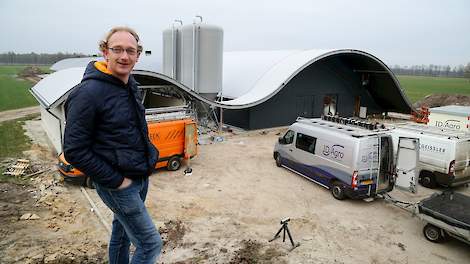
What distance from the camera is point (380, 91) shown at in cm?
2617

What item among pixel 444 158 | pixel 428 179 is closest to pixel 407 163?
pixel 444 158

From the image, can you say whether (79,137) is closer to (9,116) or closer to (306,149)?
(306,149)

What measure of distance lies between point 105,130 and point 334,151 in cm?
855

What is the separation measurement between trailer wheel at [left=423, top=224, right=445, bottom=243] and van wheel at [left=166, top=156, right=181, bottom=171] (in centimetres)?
837

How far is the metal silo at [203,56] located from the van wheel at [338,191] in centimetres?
996

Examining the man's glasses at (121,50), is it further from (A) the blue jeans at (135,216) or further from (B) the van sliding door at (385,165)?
(B) the van sliding door at (385,165)

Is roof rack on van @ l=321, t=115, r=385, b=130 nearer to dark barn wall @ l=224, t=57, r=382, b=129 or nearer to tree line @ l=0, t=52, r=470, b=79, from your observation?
dark barn wall @ l=224, t=57, r=382, b=129

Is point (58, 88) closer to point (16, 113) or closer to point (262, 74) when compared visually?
point (262, 74)

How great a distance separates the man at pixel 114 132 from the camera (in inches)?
97.6

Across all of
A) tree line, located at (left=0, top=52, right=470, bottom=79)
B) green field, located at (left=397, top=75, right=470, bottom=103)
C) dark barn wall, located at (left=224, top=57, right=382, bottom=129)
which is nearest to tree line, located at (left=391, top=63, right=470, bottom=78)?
tree line, located at (left=0, top=52, right=470, bottom=79)

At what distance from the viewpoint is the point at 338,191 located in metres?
10.1

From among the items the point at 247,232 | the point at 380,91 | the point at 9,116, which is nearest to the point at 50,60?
the point at 9,116

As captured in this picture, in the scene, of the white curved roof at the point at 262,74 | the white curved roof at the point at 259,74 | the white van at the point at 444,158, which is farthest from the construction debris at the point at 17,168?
the white van at the point at 444,158

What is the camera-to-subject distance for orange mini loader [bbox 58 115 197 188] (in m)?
11.9
